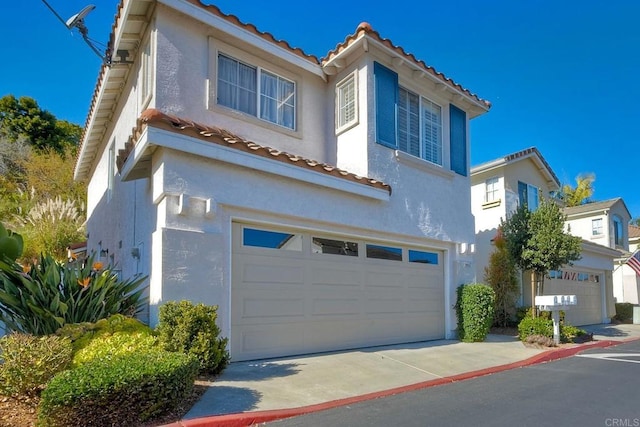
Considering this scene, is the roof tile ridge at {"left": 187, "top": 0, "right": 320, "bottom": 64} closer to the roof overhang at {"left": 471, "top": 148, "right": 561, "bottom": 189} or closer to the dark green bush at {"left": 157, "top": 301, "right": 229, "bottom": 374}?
the dark green bush at {"left": 157, "top": 301, "right": 229, "bottom": 374}

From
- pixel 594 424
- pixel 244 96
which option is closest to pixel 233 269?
pixel 244 96

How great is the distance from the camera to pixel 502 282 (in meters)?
14.6

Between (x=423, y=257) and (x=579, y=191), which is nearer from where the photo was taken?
(x=423, y=257)

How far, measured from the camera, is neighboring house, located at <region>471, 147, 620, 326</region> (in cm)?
1681

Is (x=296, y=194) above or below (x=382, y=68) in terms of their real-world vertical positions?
below

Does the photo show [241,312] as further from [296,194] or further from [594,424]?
[594,424]

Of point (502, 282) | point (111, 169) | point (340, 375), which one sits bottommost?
point (340, 375)

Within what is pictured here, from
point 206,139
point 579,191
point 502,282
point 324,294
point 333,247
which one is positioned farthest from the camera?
point 579,191

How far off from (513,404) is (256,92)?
7636 mm

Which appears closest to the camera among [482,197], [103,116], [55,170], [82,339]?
[82,339]

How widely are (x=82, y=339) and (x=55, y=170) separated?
22279 mm

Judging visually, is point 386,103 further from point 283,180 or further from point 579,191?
point 579,191

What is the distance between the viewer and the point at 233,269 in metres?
7.82

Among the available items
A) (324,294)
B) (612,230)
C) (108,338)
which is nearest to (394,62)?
(324,294)
